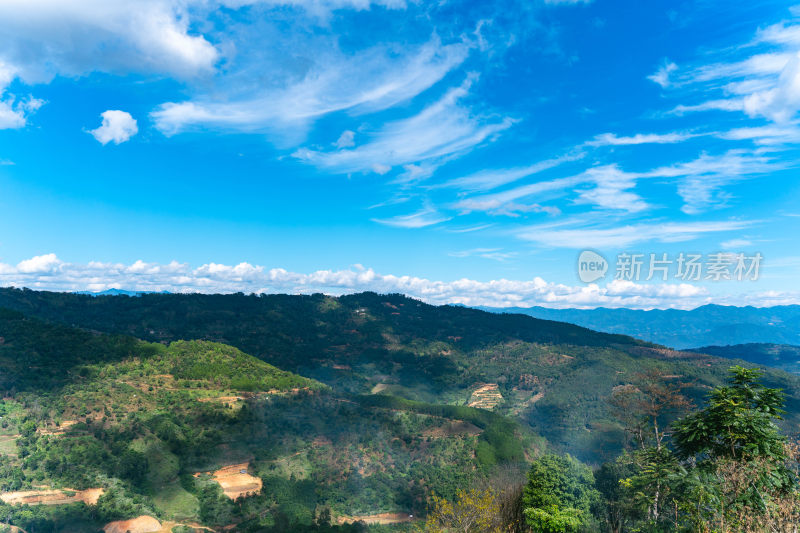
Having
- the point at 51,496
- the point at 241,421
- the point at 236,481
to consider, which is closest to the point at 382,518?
the point at 236,481

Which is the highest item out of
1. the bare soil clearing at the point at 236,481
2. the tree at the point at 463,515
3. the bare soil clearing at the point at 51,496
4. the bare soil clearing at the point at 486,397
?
the tree at the point at 463,515

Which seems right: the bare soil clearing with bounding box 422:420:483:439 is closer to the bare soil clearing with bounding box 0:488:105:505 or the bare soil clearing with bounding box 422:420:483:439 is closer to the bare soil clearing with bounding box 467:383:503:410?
the bare soil clearing with bounding box 467:383:503:410

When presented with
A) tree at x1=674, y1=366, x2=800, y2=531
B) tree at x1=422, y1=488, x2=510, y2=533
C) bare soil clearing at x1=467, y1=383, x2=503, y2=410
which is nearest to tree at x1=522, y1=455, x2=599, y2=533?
tree at x1=422, y1=488, x2=510, y2=533

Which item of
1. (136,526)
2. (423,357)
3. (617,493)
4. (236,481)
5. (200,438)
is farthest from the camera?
(423,357)

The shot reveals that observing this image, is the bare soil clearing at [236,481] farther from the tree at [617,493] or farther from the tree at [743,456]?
the tree at [743,456]

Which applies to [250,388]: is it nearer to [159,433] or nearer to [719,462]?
[159,433]

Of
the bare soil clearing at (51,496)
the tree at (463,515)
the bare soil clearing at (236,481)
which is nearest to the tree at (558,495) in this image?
the tree at (463,515)

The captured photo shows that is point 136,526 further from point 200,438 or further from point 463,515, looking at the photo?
point 463,515
